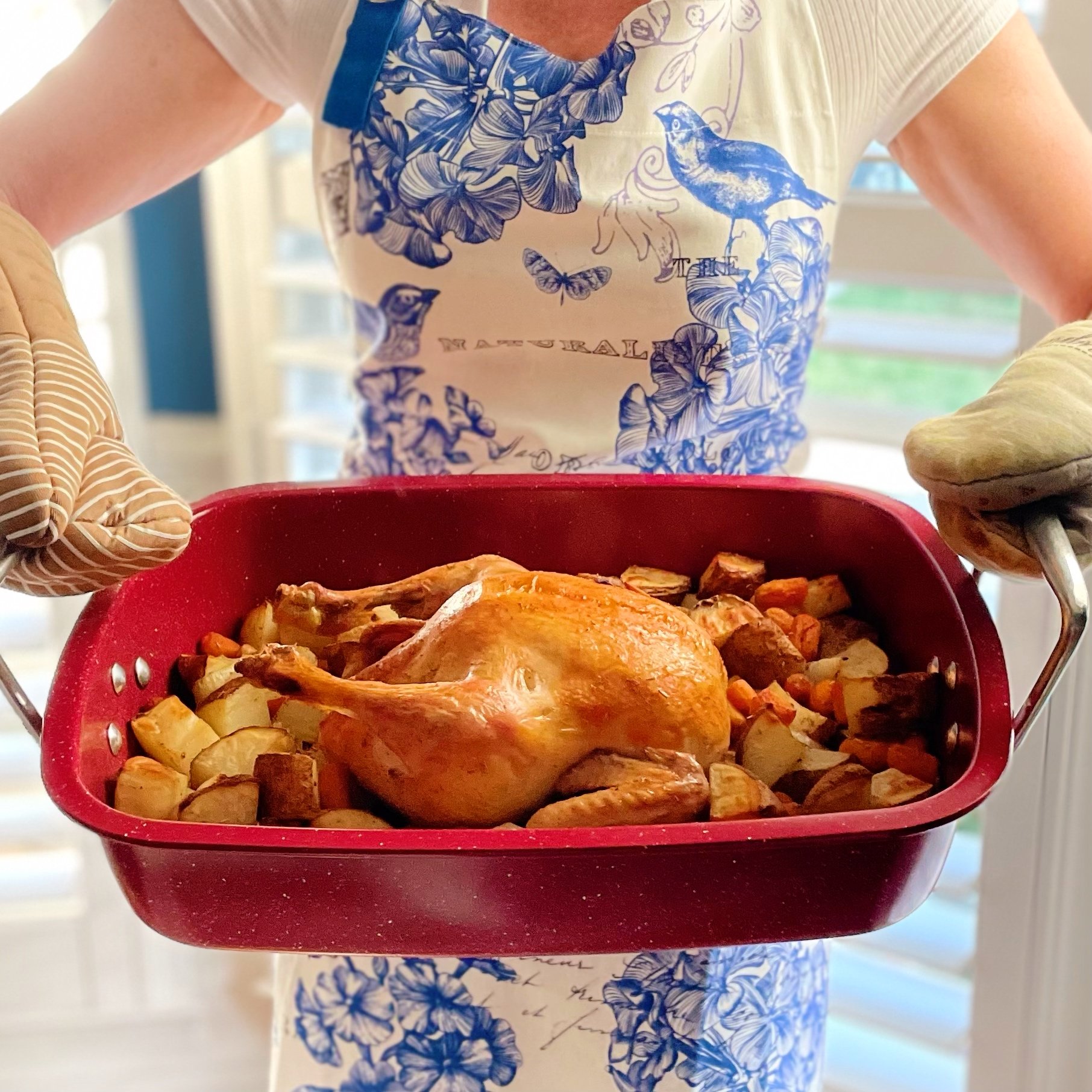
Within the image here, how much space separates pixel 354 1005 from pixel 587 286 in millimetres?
475

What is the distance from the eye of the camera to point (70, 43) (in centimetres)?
163

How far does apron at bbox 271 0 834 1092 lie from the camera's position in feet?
2.49

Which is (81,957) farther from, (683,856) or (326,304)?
(683,856)

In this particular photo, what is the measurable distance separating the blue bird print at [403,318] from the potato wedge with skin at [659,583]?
25cm

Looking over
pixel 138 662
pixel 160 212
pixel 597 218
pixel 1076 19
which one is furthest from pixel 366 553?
pixel 160 212

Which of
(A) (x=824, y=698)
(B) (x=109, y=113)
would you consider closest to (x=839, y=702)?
(A) (x=824, y=698)

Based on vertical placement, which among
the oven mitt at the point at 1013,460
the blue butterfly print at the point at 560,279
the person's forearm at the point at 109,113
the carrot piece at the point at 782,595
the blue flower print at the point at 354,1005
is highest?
the person's forearm at the point at 109,113

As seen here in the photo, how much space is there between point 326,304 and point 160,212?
107cm

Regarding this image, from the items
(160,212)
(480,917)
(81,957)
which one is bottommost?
(81,957)

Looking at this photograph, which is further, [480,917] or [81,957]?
[81,957]

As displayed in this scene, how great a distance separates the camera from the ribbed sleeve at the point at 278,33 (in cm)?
80

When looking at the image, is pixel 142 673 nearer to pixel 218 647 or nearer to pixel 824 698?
pixel 218 647

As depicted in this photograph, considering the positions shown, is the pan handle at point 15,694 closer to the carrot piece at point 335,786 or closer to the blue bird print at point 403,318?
the carrot piece at point 335,786

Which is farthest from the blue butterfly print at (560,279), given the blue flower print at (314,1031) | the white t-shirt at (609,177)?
the blue flower print at (314,1031)
